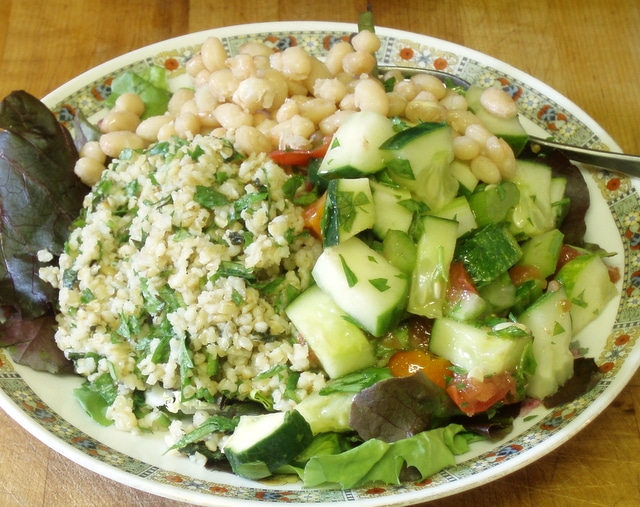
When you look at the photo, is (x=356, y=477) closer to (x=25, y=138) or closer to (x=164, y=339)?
(x=164, y=339)

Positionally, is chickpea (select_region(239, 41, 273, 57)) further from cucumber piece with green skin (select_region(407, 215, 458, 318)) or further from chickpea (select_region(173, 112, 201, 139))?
cucumber piece with green skin (select_region(407, 215, 458, 318))

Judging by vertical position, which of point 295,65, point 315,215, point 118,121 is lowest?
point 315,215

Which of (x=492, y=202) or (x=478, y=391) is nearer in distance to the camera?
(x=478, y=391)

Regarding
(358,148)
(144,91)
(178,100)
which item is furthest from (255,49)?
(358,148)

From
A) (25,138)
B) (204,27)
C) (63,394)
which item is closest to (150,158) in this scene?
(25,138)

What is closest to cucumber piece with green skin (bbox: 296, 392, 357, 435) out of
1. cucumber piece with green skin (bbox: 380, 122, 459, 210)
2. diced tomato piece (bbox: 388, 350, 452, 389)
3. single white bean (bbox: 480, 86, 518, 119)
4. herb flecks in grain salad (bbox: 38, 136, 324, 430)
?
herb flecks in grain salad (bbox: 38, 136, 324, 430)

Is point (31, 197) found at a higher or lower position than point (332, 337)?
higher

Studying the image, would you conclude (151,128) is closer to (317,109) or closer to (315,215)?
(317,109)

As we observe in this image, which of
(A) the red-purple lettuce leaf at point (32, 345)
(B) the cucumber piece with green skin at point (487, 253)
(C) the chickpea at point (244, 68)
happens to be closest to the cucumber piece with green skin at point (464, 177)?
(B) the cucumber piece with green skin at point (487, 253)
